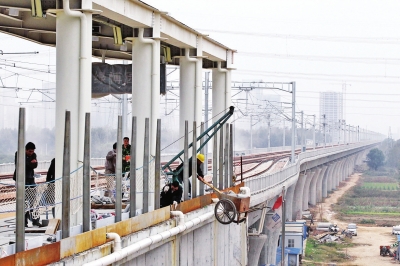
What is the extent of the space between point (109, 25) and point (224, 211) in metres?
5.10

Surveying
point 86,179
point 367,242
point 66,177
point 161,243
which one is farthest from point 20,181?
point 367,242

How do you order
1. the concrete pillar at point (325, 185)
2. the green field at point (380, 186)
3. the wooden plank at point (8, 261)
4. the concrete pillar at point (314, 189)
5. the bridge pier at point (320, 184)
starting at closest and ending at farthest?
the wooden plank at point (8, 261) < the concrete pillar at point (314, 189) < the bridge pier at point (320, 184) < the concrete pillar at point (325, 185) < the green field at point (380, 186)

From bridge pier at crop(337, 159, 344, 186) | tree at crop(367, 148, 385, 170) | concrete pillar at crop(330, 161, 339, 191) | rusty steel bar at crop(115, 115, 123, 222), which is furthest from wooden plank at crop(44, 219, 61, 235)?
tree at crop(367, 148, 385, 170)

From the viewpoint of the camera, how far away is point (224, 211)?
19.8 m

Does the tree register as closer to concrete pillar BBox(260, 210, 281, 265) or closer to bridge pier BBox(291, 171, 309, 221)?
bridge pier BBox(291, 171, 309, 221)

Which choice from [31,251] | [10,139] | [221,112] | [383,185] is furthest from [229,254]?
[383,185]

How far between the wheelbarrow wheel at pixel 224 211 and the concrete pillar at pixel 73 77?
5.44 m

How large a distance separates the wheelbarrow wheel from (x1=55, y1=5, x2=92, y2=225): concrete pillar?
17.9ft

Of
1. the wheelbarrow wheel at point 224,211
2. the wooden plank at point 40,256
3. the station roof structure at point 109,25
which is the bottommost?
the wheelbarrow wheel at point 224,211

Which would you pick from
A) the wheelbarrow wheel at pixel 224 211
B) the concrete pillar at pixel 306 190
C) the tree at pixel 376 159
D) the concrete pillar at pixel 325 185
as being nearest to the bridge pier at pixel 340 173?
the concrete pillar at pixel 325 185

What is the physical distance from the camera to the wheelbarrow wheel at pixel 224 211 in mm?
19500

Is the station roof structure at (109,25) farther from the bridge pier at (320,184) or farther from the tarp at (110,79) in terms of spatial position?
the bridge pier at (320,184)

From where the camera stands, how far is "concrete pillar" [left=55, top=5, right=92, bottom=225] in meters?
14.9

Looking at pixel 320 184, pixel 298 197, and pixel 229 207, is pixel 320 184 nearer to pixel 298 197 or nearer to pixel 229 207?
pixel 298 197
